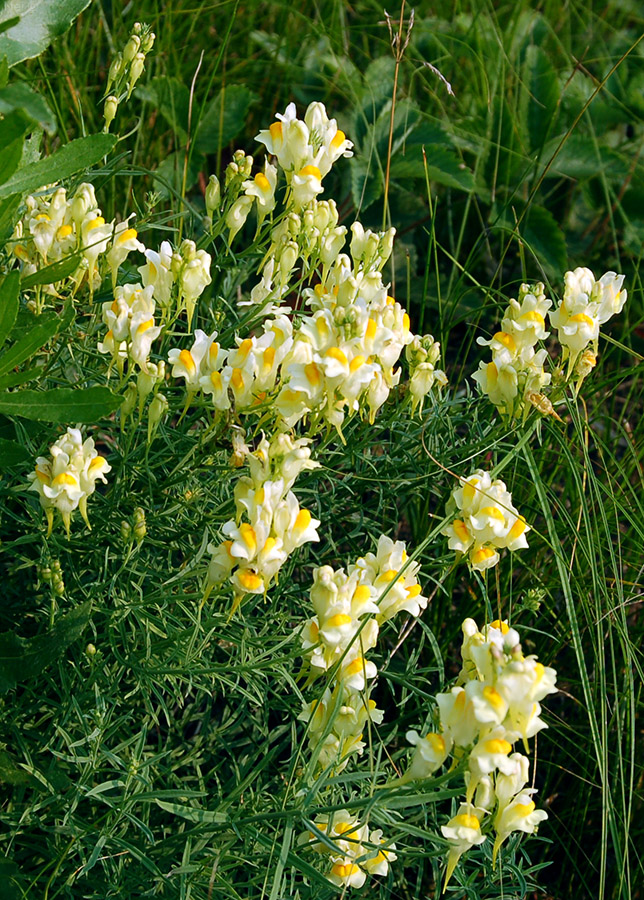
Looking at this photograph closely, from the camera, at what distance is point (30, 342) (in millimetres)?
1382

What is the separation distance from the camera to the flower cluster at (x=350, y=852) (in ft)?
4.37

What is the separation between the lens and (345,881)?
4.47 ft

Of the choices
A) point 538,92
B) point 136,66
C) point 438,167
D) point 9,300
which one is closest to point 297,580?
point 9,300

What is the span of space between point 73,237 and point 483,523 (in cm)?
81

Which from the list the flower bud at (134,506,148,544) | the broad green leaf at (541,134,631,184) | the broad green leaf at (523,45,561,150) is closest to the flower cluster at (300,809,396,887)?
the flower bud at (134,506,148,544)

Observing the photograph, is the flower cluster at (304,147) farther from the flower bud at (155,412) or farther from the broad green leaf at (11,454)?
the broad green leaf at (11,454)

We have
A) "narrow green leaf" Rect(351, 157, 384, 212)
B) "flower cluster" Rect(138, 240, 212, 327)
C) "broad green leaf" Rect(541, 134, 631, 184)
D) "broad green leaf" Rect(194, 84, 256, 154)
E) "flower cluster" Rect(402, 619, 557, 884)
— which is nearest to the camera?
"flower cluster" Rect(402, 619, 557, 884)

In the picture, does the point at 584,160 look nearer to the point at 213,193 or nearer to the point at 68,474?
the point at 213,193

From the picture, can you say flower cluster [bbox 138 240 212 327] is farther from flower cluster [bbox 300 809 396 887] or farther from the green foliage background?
flower cluster [bbox 300 809 396 887]

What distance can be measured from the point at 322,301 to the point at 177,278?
9.1 inches

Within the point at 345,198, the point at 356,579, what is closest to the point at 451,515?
the point at 356,579

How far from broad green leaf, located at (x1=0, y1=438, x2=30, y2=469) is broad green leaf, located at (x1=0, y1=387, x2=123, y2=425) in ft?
0.16

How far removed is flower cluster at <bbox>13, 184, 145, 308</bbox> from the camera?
159 cm

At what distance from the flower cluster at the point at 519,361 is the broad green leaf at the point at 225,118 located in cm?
150
